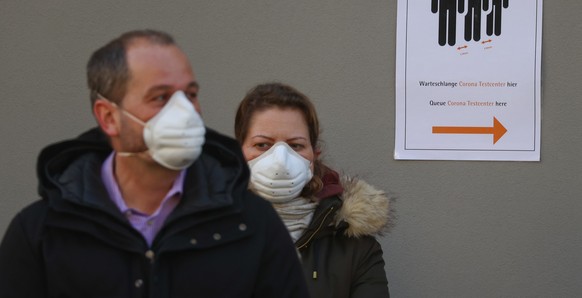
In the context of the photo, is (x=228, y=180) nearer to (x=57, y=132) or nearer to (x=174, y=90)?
(x=174, y=90)

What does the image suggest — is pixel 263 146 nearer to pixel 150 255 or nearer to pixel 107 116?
pixel 107 116

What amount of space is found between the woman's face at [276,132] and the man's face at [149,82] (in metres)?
1.24

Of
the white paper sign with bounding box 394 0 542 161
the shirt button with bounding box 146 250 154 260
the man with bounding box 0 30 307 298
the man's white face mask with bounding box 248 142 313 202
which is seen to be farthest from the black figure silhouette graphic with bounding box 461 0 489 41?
the shirt button with bounding box 146 250 154 260

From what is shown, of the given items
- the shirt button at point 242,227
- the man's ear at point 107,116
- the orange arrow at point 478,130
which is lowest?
the shirt button at point 242,227

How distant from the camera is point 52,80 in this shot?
200 inches

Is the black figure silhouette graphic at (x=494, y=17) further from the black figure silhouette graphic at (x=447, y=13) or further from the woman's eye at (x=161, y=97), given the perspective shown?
the woman's eye at (x=161, y=97)

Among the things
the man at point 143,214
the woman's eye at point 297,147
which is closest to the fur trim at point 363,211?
the woman's eye at point 297,147

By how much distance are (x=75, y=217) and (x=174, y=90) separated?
0.41m

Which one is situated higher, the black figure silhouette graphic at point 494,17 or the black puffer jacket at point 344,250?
the black figure silhouette graphic at point 494,17

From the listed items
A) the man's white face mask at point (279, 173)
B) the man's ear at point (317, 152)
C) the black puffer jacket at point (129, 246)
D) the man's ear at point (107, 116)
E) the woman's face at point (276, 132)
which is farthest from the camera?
the man's ear at point (317, 152)

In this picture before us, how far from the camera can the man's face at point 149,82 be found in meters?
2.66

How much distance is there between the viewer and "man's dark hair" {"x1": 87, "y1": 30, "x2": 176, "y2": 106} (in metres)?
2.70

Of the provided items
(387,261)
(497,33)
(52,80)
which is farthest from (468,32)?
(52,80)

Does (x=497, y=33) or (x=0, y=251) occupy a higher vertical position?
(x=497, y=33)
